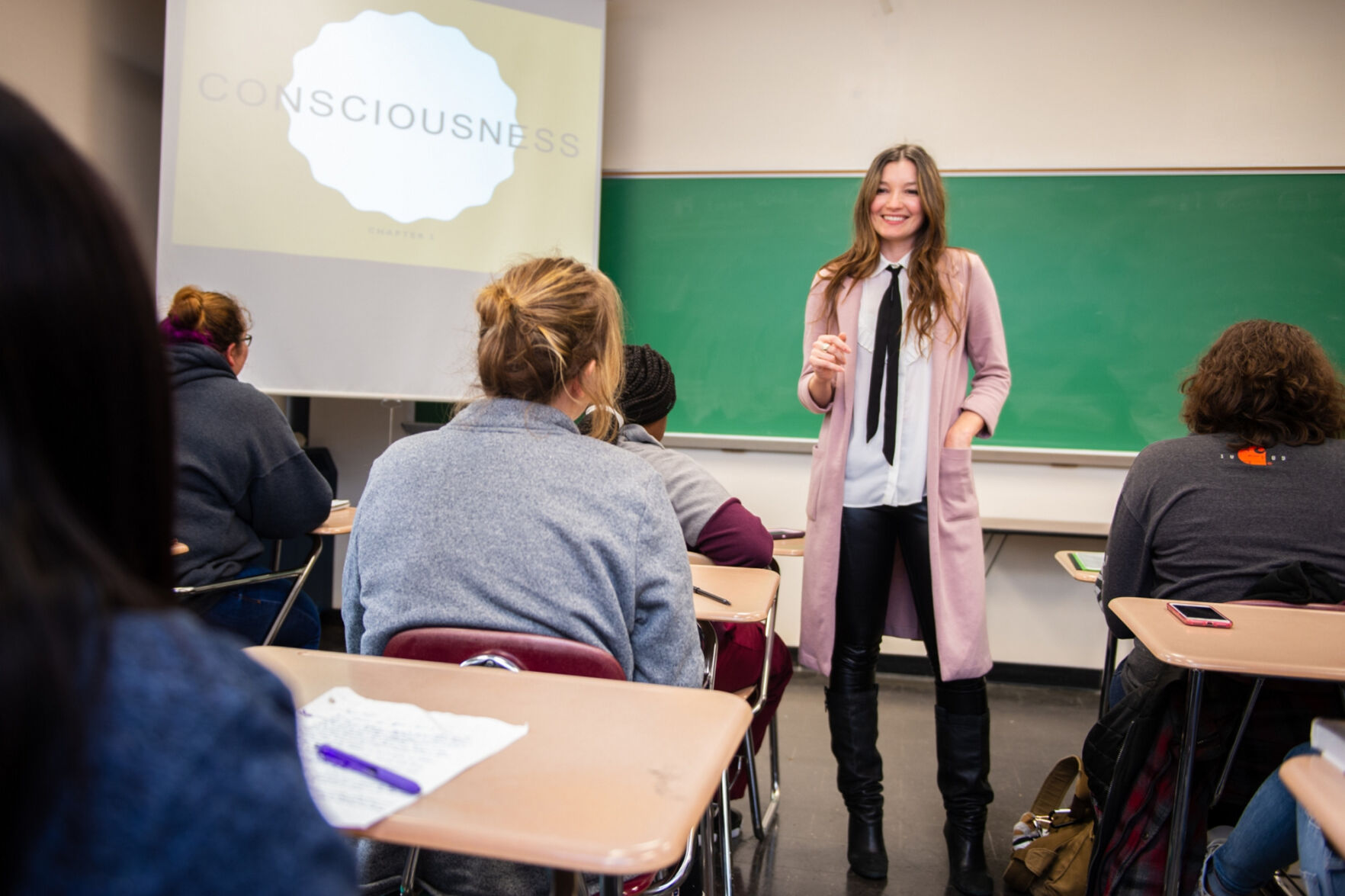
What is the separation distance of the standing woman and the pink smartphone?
49cm

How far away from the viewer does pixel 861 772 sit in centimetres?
205

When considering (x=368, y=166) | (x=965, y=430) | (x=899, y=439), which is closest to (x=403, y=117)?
(x=368, y=166)

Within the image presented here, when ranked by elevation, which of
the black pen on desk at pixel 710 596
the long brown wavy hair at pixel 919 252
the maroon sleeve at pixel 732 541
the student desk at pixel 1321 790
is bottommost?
the student desk at pixel 1321 790

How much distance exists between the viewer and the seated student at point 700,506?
1.85 meters

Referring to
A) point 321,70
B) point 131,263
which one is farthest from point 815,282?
point 321,70

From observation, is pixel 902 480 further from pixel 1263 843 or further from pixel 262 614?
pixel 262 614

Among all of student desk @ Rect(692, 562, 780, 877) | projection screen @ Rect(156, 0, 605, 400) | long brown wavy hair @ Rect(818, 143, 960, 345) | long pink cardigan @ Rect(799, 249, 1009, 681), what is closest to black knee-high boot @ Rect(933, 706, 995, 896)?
long pink cardigan @ Rect(799, 249, 1009, 681)

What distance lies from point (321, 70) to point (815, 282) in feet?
7.07

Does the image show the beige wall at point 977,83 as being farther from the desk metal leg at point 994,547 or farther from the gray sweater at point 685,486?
the gray sweater at point 685,486

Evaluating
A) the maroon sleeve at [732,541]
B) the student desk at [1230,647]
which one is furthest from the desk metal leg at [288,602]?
the student desk at [1230,647]

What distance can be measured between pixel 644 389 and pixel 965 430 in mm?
698

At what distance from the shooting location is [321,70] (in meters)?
3.27

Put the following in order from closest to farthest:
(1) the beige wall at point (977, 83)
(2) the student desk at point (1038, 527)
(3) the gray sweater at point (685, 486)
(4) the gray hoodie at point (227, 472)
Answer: (3) the gray sweater at point (685, 486), (4) the gray hoodie at point (227, 472), (2) the student desk at point (1038, 527), (1) the beige wall at point (977, 83)

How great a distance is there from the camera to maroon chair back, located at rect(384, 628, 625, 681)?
107 cm
